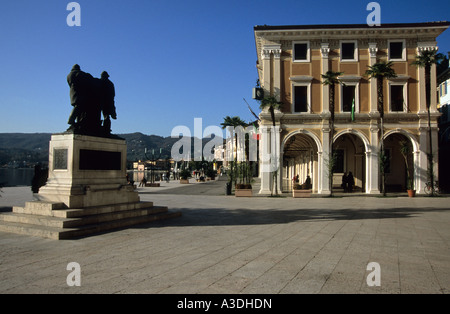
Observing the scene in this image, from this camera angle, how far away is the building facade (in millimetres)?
26938

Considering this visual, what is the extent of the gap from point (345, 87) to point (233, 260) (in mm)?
25136

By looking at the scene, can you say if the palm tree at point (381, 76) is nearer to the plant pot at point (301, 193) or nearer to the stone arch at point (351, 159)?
the stone arch at point (351, 159)

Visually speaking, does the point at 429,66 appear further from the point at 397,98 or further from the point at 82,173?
the point at 82,173

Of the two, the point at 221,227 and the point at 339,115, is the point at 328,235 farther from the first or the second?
the point at 339,115

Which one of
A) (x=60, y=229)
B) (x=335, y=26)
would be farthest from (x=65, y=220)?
(x=335, y=26)

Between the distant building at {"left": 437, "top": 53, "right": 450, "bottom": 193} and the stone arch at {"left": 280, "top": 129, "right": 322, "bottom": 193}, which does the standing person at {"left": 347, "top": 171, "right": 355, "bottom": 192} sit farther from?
the distant building at {"left": 437, "top": 53, "right": 450, "bottom": 193}

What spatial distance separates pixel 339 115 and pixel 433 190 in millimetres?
9372

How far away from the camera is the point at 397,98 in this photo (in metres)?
27.8

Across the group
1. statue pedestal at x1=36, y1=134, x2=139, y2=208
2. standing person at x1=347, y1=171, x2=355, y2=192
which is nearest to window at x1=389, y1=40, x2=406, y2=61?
standing person at x1=347, y1=171, x2=355, y2=192

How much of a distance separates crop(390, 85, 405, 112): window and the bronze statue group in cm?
2452

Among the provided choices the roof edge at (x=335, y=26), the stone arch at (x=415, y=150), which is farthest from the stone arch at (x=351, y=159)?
the roof edge at (x=335, y=26)

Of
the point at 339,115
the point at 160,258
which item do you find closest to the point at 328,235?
the point at 160,258

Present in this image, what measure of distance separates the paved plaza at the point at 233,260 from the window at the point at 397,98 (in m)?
19.8
